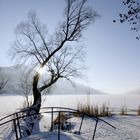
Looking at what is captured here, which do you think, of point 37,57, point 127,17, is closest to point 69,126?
point 127,17

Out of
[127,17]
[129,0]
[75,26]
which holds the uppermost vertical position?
[75,26]

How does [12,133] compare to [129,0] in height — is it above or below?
below

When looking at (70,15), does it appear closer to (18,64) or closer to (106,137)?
(18,64)

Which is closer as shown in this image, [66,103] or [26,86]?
[26,86]

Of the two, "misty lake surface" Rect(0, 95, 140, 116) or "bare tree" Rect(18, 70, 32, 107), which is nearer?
"bare tree" Rect(18, 70, 32, 107)

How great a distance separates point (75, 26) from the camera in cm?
1970

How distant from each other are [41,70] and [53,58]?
1803 millimetres

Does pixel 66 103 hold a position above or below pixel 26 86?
below

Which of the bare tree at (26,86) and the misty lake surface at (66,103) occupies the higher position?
the bare tree at (26,86)

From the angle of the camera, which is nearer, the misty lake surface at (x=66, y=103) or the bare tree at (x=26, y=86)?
the bare tree at (x=26, y=86)

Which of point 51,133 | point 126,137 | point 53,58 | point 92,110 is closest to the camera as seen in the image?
point 51,133

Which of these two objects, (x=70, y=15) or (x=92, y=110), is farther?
(x=70, y=15)

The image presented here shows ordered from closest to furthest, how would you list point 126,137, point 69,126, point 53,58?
point 126,137 → point 69,126 → point 53,58

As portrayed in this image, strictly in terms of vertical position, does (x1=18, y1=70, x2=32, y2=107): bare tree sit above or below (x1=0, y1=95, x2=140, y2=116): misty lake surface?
above
